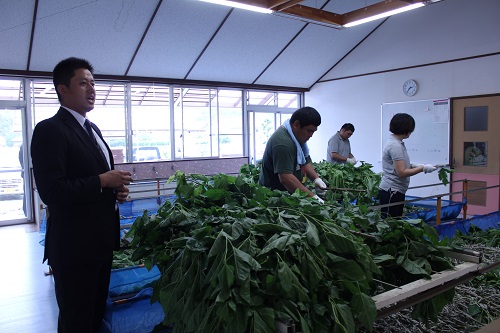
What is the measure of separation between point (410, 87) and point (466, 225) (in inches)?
→ 162

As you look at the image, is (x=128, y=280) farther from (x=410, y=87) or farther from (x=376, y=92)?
(x=376, y=92)

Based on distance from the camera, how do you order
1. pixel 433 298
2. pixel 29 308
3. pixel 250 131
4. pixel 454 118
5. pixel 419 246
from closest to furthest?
pixel 433 298, pixel 419 246, pixel 29 308, pixel 454 118, pixel 250 131

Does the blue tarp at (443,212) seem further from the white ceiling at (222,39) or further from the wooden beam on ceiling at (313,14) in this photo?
the white ceiling at (222,39)

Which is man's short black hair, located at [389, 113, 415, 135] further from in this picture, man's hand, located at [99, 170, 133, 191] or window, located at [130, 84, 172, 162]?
window, located at [130, 84, 172, 162]

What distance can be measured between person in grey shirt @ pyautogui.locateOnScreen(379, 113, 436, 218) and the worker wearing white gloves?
0.84 metres

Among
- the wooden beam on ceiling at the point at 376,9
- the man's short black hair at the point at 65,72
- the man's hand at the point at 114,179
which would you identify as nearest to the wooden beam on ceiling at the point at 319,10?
the wooden beam on ceiling at the point at 376,9

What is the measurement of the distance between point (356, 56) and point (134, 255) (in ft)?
24.8

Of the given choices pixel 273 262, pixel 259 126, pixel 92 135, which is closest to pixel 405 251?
pixel 273 262

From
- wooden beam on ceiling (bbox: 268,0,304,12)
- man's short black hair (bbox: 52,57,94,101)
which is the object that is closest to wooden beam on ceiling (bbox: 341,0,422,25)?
wooden beam on ceiling (bbox: 268,0,304,12)

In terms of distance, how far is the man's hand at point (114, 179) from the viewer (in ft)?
5.45

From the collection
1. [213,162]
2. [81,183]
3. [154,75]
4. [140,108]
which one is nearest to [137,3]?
[154,75]

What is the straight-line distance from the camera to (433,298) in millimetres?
1585

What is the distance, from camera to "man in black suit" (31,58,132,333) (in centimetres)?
159

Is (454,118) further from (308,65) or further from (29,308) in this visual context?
(29,308)
